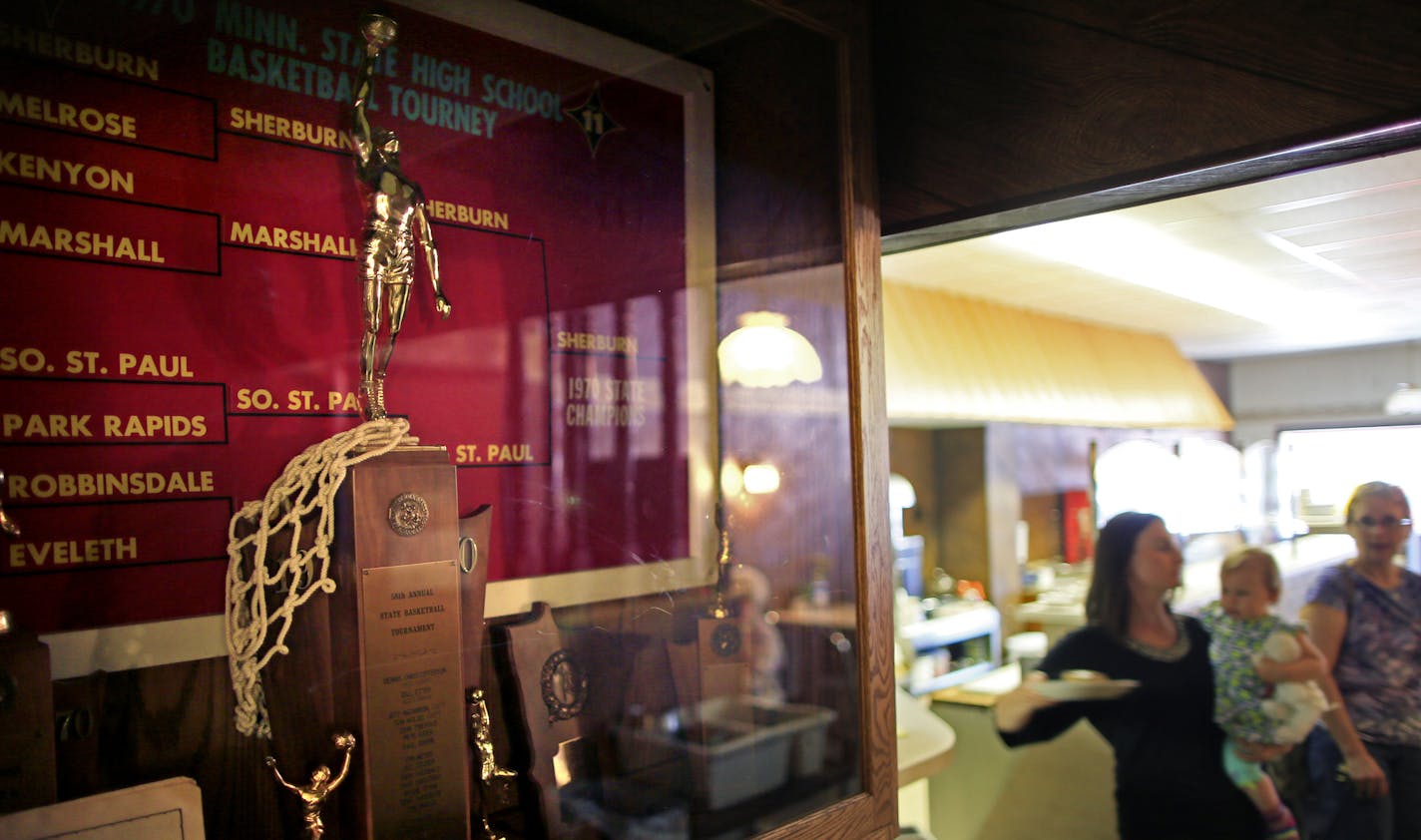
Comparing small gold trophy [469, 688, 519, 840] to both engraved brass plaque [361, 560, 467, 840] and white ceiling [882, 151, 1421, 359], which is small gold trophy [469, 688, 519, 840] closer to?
engraved brass plaque [361, 560, 467, 840]

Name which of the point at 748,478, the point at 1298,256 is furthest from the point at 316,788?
the point at 1298,256

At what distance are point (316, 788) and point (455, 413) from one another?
0.43 meters

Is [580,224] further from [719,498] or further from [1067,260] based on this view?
[1067,260]

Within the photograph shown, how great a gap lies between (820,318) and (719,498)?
0.30 meters

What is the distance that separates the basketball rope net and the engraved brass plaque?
2.4 inches

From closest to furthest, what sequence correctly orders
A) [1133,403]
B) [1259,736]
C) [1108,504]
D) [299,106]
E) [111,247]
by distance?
[111,247] < [299,106] < [1259,736] < [1108,504] < [1133,403]

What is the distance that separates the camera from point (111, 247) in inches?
34.2

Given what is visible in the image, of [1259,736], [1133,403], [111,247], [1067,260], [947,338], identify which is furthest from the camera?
[947,338]

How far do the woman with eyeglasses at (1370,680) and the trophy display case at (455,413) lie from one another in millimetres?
966

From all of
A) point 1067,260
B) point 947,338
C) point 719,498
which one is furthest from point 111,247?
point 947,338

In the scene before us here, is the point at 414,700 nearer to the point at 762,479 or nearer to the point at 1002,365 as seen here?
the point at 762,479

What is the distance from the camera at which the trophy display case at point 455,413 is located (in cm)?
86

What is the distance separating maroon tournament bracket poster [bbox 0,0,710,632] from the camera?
0.83m

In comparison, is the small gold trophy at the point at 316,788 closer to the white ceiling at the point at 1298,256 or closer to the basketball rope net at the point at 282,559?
the basketball rope net at the point at 282,559
